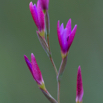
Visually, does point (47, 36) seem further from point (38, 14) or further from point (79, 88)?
point (79, 88)

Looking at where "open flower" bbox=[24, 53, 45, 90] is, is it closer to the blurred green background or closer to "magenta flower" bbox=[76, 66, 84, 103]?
"magenta flower" bbox=[76, 66, 84, 103]

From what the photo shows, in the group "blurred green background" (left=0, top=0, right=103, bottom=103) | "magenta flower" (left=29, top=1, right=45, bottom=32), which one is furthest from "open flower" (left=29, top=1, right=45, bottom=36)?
"blurred green background" (left=0, top=0, right=103, bottom=103)

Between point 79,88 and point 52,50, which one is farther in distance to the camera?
point 52,50

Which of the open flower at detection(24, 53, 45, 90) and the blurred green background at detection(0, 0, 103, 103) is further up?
the open flower at detection(24, 53, 45, 90)

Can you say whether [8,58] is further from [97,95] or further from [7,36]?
[97,95]

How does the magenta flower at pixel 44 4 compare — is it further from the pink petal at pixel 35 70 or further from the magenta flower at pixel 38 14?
the pink petal at pixel 35 70

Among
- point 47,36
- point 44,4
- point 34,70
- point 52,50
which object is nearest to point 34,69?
point 34,70

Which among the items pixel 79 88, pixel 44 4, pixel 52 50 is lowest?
pixel 52 50

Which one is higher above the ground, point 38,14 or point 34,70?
point 38,14
